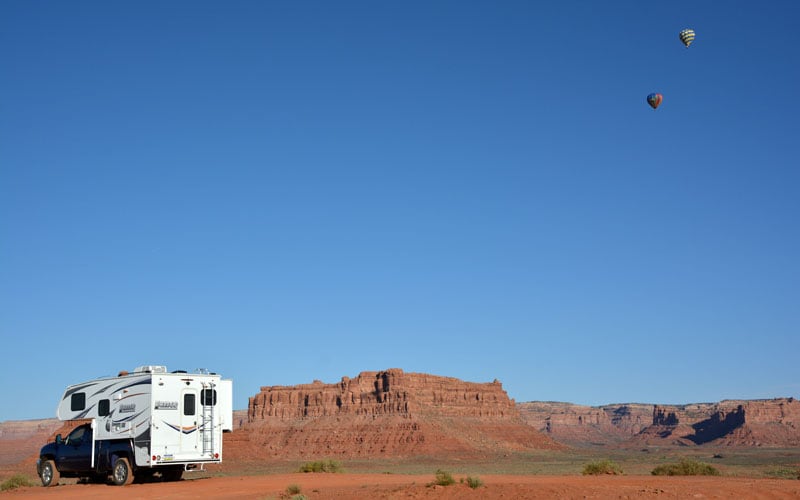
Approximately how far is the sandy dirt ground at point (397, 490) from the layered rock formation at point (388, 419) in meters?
90.6

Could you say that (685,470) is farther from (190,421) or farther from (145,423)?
(145,423)

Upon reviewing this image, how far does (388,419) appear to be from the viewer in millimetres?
129500

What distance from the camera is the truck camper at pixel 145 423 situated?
2272cm

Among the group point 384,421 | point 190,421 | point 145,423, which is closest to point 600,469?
point 190,421

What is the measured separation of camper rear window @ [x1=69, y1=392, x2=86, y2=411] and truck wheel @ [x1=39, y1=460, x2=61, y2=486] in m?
2.00

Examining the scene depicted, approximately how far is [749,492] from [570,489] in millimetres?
3734

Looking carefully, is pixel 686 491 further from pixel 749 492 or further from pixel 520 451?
pixel 520 451

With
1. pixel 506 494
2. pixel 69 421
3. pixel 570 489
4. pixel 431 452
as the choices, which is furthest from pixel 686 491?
pixel 431 452

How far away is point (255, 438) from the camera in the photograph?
442 ft

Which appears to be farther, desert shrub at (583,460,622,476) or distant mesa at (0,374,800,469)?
distant mesa at (0,374,800,469)

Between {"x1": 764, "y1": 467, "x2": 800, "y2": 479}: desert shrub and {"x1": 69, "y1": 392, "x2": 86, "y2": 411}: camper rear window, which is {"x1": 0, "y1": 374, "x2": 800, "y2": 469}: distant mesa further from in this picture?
{"x1": 69, "y1": 392, "x2": 86, "y2": 411}: camper rear window

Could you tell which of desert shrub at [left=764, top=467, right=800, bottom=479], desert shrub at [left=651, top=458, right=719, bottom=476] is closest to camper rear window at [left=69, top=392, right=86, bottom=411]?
→ desert shrub at [left=651, top=458, right=719, bottom=476]

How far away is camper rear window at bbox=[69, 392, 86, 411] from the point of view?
24.5m

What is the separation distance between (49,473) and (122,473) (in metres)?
3.66
